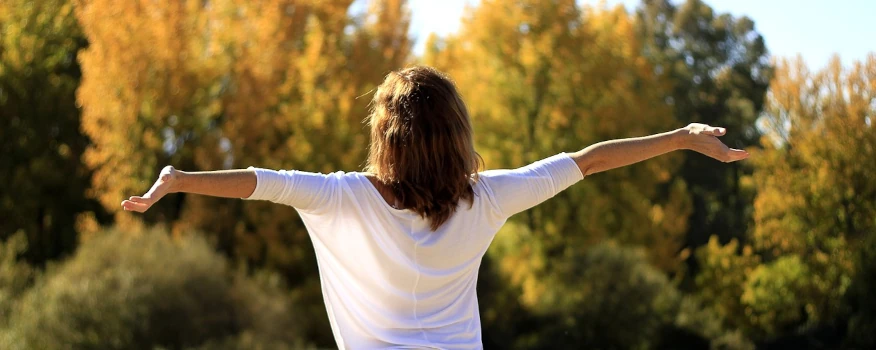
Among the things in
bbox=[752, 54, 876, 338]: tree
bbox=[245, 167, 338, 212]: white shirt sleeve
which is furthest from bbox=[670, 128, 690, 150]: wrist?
bbox=[752, 54, 876, 338]: tree

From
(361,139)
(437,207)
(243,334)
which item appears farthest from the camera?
(361,139)

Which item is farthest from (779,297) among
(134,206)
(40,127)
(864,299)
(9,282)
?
(134,206)

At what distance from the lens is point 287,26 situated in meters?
27.1

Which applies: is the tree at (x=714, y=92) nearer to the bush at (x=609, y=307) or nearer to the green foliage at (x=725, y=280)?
the green foliage at (x=725, y=280)

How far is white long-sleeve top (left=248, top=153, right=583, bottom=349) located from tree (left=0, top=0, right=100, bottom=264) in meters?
25.3

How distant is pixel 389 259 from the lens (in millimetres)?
2691

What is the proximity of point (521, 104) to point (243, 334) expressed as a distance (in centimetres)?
1478

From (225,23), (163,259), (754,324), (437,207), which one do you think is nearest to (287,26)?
(225,23)

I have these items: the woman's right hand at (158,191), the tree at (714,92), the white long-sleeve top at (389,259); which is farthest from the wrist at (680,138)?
the tree at (714,92)

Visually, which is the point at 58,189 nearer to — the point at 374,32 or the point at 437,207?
the point at 374,32

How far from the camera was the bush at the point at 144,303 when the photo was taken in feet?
50.4

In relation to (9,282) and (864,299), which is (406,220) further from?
(864,299)

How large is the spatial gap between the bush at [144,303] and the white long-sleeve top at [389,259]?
1329cm

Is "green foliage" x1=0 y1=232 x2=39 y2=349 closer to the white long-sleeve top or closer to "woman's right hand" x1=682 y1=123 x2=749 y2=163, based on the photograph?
the white long-sleeve top
